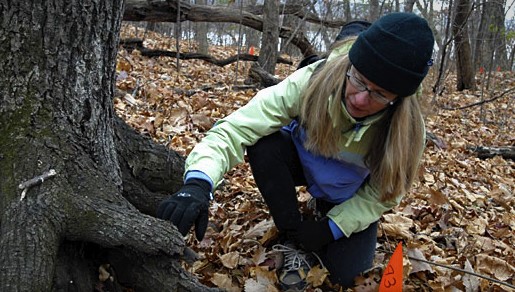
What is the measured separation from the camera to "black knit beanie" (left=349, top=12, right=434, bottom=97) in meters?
1.79

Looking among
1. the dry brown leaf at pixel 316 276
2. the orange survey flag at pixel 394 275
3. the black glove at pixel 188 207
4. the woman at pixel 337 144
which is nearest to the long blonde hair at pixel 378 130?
the woman at pixel 337 144

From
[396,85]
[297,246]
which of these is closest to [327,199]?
[297,246]

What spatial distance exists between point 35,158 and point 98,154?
30cm

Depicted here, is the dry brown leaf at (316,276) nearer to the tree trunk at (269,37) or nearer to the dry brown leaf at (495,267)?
the dry brown leaf at (495,267)

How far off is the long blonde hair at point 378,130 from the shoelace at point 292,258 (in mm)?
509

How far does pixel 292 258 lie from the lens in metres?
2.39

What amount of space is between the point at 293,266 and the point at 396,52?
45.0 inches

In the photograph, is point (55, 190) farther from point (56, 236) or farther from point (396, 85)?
point (396, 85)

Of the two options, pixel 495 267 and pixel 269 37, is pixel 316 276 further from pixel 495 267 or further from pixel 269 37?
pixel 269 37

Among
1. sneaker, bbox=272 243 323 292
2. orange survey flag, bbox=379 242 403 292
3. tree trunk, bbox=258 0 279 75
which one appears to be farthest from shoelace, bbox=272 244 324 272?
tree trunk, bbox=258 0 279 75

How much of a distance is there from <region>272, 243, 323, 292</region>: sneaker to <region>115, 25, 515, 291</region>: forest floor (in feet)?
0.16

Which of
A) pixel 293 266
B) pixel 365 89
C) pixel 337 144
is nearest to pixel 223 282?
pixel 293 266

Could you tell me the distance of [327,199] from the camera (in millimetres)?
2500

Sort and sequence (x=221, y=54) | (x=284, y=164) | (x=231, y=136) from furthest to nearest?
(x=221, y=54) → (x=284, y=164) → (x=231, y=136)
